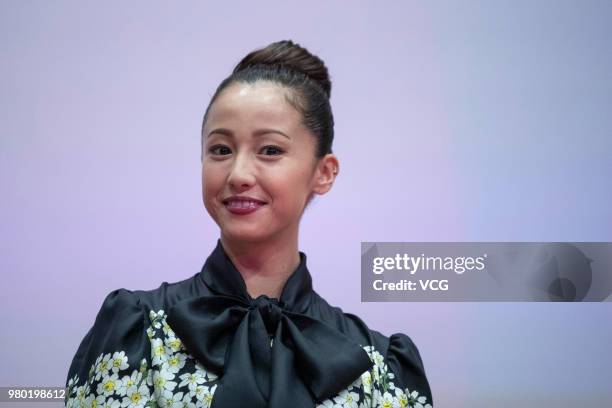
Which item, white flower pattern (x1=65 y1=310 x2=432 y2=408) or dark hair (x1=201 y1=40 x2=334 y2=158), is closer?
white flower pattern (x1=65 y1=310 x2=432 y2=408)

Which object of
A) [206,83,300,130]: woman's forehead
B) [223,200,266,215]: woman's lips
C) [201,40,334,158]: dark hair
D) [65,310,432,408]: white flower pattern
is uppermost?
[201,40,334,158]: dark hair

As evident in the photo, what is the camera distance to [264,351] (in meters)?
1.33

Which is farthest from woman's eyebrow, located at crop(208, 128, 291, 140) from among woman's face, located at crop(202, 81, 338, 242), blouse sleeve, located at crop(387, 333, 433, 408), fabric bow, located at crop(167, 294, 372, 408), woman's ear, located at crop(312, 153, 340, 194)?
blouse sleeve, located at crop(387, 333, 433, 408)

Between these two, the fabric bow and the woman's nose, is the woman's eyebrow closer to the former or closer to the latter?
the woman's nose

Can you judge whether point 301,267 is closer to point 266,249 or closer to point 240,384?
point 266,249

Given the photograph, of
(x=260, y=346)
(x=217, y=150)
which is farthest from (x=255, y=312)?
(x=217, y=150)

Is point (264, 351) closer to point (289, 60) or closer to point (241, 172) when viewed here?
point (241, 172)

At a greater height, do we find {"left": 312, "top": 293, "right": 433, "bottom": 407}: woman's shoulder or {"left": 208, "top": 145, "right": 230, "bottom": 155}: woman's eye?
{"left": 208, "top": 145, "right": 230, "bottom": 155}: woman's eye

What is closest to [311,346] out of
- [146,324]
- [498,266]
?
[146,324]

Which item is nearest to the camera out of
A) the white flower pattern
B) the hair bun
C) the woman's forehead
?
the white flower pattern

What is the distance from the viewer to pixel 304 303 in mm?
1446

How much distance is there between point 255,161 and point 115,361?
389 mm

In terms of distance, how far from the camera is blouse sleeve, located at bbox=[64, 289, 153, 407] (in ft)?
4.23

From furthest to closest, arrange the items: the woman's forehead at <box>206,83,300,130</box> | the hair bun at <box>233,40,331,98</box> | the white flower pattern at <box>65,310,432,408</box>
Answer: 1. the hair bun at <box>233,40,331,98</box>
2. the woman's forehead at <box>206,83,300,130</box>
3. the white flower pattern at <box>65,310,432,408</box>
